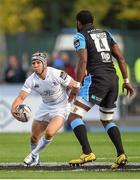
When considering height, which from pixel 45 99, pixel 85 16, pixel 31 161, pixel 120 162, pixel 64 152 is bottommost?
pixel 64 152

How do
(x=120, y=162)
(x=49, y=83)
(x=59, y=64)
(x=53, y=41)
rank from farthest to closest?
(x=53, y=41), (x=59, y=64), (x=49, y=83), (x=120, y=162)

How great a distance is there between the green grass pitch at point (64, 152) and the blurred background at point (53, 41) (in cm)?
335

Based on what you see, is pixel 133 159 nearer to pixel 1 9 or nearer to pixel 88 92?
pixel 88 92

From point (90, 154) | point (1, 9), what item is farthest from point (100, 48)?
point (1, 9)

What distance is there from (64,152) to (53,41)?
21831mm

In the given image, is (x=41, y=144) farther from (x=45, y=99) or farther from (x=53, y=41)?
(x=53, y=41)

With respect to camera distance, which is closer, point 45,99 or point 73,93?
point 73,93

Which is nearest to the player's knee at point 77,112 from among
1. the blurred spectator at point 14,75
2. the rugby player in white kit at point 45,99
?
the rugby player in white kit at point 45,99

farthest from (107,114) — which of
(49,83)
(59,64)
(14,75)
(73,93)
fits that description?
(14,75)

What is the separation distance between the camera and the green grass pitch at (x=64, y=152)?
37.7 feet

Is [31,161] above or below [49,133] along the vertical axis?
below

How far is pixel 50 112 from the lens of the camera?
13203 mm

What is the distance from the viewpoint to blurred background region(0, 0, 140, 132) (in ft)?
77.4

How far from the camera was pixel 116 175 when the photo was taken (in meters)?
11.5
